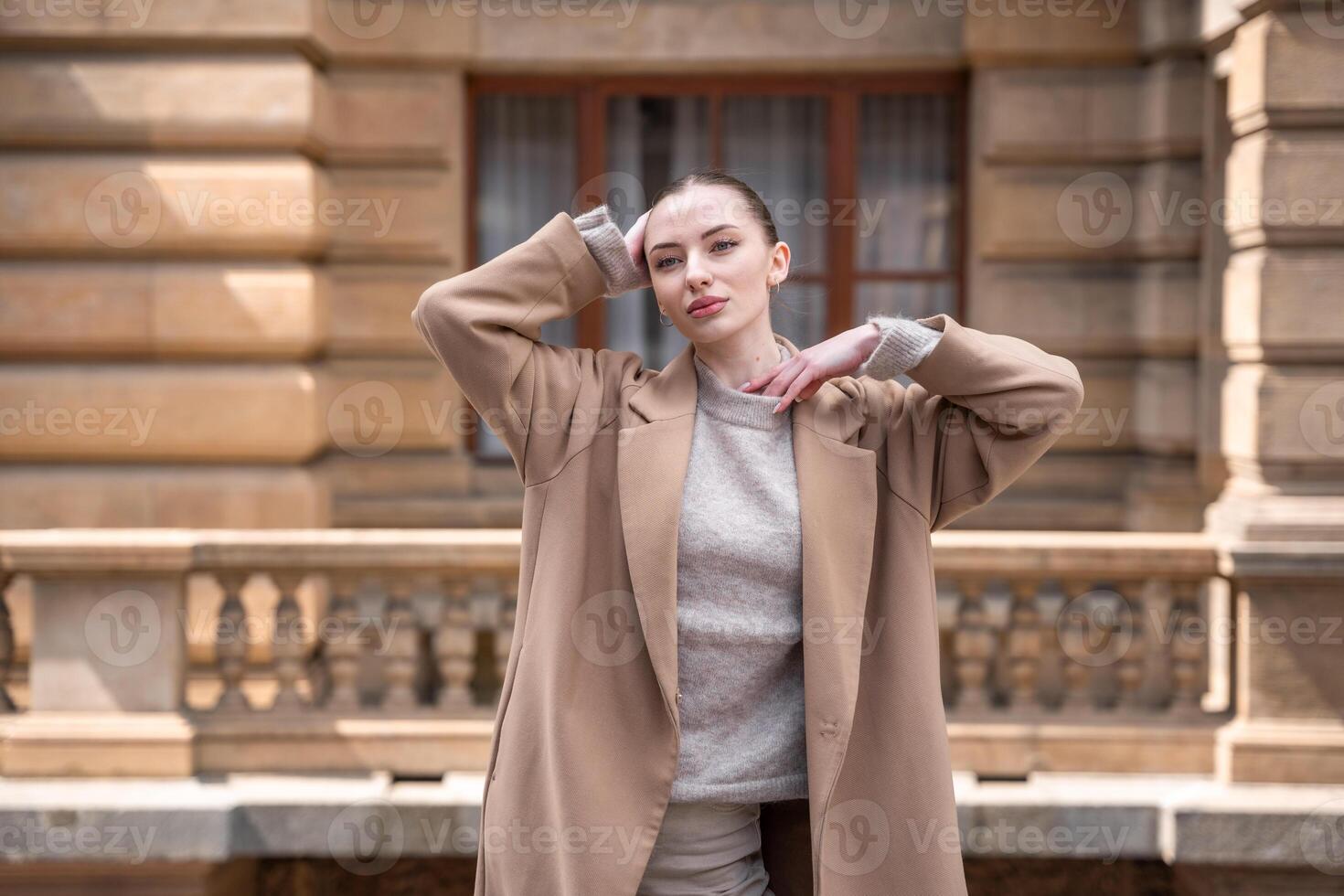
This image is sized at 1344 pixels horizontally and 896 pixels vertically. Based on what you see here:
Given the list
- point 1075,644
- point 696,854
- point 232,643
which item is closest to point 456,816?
point 232,643

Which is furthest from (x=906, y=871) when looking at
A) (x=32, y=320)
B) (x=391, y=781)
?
(x=32, y=320)

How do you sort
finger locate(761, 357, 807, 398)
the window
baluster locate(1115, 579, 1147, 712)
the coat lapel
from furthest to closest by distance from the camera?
the window
baluster locate(1115, 579, 1147, 712)
finger locate(761, 357, 807, 398)
the coat lapel

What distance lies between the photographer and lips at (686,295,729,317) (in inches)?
96.0

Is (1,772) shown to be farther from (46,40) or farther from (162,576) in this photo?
(46,40)

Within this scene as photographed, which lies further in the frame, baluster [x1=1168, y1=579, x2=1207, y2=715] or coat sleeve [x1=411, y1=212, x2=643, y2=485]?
baluster [x1=1168, y1=579, x2=1207, y2=715]

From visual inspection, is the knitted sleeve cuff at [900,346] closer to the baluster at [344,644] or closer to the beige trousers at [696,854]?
the beige trousers at [696,854]

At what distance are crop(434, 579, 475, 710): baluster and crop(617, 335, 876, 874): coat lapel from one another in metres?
3.04

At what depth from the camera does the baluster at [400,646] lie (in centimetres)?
536

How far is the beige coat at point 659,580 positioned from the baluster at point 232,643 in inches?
121

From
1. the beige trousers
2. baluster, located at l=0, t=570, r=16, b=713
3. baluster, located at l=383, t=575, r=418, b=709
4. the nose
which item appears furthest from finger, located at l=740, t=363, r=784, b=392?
baluster, located at l=0, t=570, r=16, b=713

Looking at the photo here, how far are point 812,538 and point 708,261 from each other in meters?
0.54

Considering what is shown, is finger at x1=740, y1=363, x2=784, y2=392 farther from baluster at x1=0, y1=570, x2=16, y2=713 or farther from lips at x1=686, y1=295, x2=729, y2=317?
baluster at x1=0, y1=570, x2=16, y2=713

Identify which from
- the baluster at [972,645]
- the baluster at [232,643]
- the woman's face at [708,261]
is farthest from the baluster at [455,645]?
the woman's face at [708,261]

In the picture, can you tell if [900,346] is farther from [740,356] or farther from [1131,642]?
[1131,642]
